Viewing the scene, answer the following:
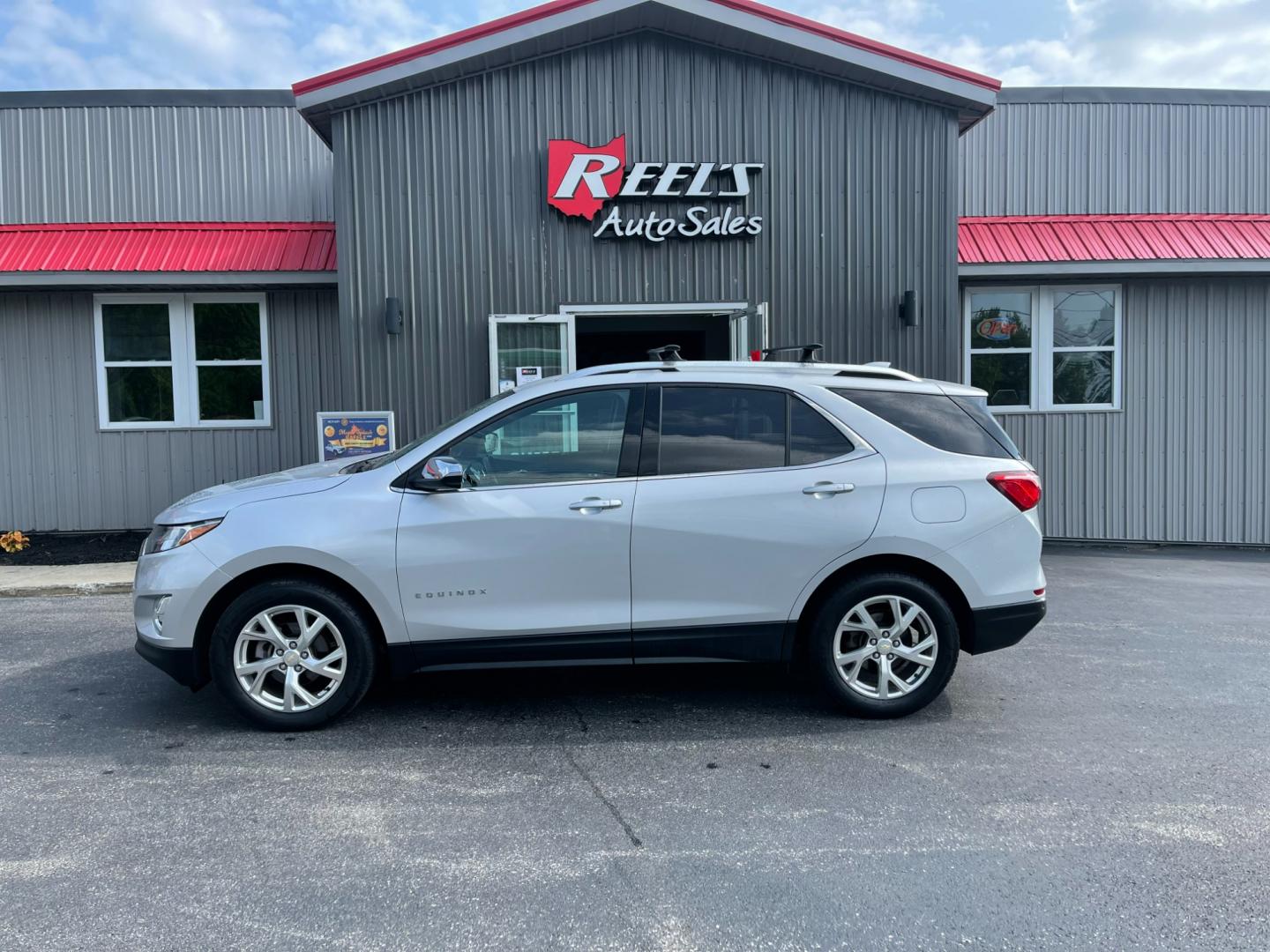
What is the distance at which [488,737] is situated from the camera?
4.78 metres

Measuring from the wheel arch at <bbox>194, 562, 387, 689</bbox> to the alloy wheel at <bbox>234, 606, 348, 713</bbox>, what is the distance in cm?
15

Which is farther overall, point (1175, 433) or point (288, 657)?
point (1175, 433)

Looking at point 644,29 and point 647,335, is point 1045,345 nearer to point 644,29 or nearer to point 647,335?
point 647,335

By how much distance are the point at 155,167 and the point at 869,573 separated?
419 inches

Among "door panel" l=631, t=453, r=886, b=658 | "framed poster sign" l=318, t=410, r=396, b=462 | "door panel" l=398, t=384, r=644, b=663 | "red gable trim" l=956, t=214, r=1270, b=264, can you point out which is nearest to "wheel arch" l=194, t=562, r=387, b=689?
"door panel" l=398, t=384, r=644, b=663

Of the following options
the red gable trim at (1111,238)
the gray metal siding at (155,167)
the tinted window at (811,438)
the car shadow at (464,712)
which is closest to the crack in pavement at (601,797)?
the car shadow at (464,712)

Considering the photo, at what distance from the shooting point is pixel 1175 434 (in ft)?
37.4

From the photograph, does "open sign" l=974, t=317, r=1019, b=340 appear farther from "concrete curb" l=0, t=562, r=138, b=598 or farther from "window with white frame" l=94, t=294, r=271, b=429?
"concrete curb" l=0, t=562, r=138, b=598

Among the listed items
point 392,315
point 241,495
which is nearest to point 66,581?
point 392,315

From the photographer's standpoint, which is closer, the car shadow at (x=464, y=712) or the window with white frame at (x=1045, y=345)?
the car shadow at (x=464, y=712)

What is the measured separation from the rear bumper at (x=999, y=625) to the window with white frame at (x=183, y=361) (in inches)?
348

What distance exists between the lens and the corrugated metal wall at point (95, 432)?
11.0m

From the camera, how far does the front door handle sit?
474 cm

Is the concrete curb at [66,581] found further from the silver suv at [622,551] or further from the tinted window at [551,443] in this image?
the tinted window at [551,443]
